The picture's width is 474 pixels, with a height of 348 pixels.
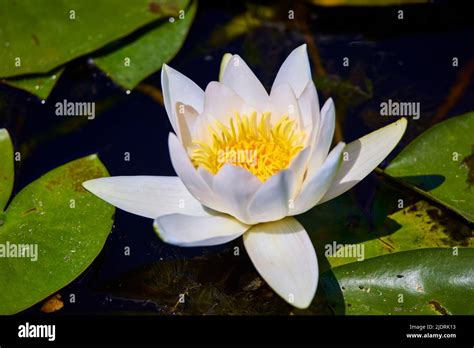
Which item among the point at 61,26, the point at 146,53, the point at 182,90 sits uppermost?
the point at 61,26

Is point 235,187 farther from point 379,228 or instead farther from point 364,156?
point 379,228

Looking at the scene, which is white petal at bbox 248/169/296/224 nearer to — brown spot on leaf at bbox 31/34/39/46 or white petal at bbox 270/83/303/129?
white petal at bbox 270/83/303/129

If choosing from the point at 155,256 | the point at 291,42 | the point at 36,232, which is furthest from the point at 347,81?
the point at 36,232

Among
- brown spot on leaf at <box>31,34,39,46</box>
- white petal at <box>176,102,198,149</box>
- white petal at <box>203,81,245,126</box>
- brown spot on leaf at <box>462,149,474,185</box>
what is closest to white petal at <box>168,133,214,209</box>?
white petal at <box>176,102,198,149</box>

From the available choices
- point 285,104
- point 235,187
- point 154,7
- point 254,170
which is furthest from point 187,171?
point 154,7

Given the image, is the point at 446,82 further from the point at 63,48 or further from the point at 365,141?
the point at 63,48

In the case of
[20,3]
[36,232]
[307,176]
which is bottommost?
[36,232]
